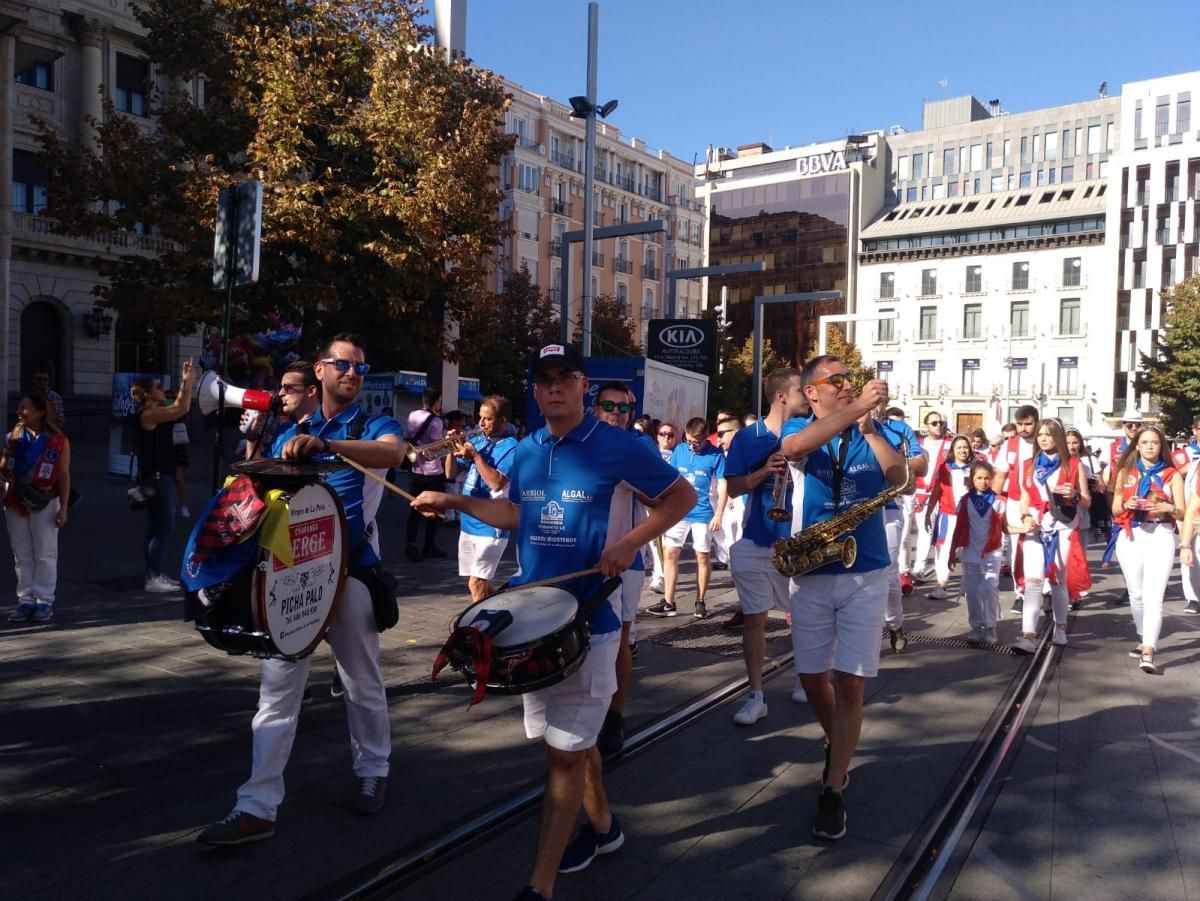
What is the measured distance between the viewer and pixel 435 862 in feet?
12.7

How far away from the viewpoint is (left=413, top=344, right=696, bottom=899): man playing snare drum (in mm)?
3457

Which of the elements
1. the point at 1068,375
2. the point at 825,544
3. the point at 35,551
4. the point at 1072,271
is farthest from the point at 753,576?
the point at 1072,271

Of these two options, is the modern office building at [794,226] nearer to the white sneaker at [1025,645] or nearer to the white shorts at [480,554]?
the white sneaker at [1025,645]

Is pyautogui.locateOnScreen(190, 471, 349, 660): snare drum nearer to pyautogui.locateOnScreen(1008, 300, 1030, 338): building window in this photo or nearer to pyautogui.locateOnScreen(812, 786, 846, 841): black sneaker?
pyautogui.locateOnScreen(812, 786, 846, 841): black sneaker

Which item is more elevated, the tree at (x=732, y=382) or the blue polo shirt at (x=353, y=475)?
the tree at (x=732, y=382)

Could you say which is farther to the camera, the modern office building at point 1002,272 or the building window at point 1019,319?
the building window at point 1019,319

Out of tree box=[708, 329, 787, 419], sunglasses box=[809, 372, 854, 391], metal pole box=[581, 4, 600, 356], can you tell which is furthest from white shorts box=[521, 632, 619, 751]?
tree box=[708, 329, 787, 419]

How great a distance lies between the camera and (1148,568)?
25.8 ft

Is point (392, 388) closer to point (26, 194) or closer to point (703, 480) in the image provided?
point (703, 480)

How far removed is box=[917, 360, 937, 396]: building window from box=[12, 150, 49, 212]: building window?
52764mm

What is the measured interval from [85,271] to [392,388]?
56.3ft

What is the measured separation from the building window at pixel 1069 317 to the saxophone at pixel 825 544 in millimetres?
64335

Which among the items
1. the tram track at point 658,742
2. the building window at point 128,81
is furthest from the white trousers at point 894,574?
the building window at point 128,81

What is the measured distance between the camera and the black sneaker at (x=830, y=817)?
4.22m
